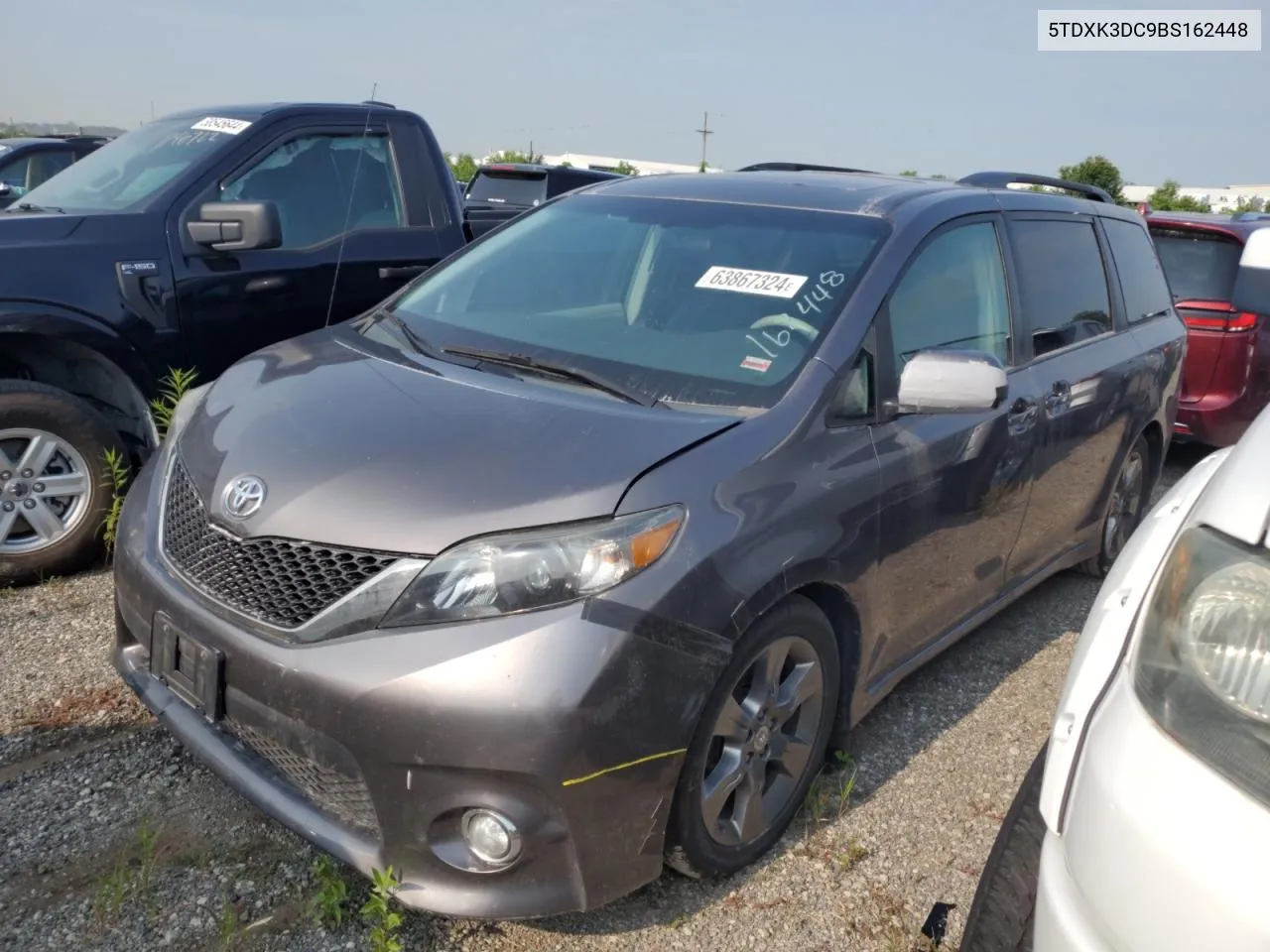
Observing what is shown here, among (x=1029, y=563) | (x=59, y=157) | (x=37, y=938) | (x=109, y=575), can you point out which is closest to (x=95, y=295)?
(x=109, y=575)

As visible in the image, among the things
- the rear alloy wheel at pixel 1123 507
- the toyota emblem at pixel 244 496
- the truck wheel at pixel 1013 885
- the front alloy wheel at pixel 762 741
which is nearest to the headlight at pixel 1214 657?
the truck wheel at pixel 1013 885

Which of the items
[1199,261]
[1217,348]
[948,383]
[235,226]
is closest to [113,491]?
[235,226]

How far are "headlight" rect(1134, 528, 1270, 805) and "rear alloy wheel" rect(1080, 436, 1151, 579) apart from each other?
10.8 ft

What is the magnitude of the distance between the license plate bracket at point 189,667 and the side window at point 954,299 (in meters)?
1.87

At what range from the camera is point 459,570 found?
6.90ft

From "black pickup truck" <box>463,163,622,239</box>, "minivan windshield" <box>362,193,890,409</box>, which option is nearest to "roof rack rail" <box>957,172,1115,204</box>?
"minivan windshield" <box>362,193,890,409</box>

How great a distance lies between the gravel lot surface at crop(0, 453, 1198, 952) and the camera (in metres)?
2.34

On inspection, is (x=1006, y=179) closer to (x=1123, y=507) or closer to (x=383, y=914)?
(x=1123, y=507)

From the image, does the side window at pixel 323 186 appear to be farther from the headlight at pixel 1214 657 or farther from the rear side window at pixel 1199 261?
the rear side window at pixel 1199 261

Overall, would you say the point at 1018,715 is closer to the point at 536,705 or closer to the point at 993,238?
the point at 993,238

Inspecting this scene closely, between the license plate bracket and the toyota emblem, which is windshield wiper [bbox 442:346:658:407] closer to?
the toyota emblem

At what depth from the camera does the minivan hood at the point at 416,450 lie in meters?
2.17

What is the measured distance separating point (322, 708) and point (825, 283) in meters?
1.72

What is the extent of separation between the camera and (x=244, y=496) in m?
2.35
